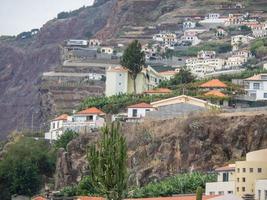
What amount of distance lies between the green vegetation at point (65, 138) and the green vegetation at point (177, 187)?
21.1m

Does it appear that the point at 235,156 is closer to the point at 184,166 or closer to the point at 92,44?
the point at 184,166

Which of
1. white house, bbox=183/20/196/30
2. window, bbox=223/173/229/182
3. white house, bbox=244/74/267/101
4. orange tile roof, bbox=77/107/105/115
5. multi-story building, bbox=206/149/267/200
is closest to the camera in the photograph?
multi-story building, bbox=206/149/267/200

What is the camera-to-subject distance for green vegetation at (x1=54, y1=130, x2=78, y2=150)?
115688mm

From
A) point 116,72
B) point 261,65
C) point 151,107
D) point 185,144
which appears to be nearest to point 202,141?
point 185,144

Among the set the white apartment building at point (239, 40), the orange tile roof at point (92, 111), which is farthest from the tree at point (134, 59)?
the white apartment building at point (239, 40)

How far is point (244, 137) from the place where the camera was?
4011 inches

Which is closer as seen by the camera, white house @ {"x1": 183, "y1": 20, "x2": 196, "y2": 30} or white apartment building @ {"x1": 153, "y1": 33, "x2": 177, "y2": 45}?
white apartment building @ {"x1": 153, "y1": 33, "x2": 177, "y2": 45}

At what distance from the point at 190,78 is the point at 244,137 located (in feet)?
100

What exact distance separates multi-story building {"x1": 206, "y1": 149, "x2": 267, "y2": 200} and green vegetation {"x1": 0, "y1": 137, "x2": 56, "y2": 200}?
970 inches

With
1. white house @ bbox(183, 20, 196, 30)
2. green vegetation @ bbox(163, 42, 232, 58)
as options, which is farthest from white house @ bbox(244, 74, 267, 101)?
white house @ bbox(183, 20, 196, 30)

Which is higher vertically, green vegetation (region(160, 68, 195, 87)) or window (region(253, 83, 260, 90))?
green vegetation (region(160, 68, 195, 87))

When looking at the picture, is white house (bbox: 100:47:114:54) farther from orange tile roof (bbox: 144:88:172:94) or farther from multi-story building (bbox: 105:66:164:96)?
orange tile roof (bbox: 144:88:172:94)

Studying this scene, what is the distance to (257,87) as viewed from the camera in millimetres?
118750

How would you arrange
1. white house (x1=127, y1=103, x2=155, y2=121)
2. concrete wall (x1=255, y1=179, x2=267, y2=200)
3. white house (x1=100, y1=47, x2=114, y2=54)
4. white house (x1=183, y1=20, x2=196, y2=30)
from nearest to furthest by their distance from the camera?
concrete wall (x1=255, y1=179, x2=267, y2=200), white house (x1=127, y1=103, x2=155, y2=121), white house (x1=100, y1=47, x2=114, y2=54), white house (x1=183, y1=20, x2=196, y2=30)
